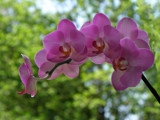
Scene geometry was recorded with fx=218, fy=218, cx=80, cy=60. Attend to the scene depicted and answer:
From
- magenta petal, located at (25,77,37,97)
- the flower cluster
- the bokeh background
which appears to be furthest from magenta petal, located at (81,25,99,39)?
the bokeh background

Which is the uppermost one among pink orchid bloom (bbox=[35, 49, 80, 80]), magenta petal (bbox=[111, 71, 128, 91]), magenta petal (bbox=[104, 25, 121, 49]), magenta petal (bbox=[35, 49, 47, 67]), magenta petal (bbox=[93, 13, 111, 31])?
magenta petal (bbox=[93, 13, 111, 31])

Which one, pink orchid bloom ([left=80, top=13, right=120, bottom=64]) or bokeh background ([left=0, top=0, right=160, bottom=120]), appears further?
bokeh background ([left=0, top=0, right=160, bottom=120])

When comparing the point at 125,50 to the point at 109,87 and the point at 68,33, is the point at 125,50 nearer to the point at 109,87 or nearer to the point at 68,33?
the point at 68,33

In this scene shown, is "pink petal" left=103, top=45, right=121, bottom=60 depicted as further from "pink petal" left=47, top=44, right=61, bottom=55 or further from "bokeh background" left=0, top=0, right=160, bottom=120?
"bokeh background" left=0, top=0, right=160, bottom=120

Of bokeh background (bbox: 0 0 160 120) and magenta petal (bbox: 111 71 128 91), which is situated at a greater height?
magenta petal (bbox: 111 71 128 91)

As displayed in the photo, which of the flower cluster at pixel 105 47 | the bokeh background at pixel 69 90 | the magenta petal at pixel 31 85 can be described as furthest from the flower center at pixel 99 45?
the bokeh background at pixel 69 90

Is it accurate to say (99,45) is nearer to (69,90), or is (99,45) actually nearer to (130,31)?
(130,31)
